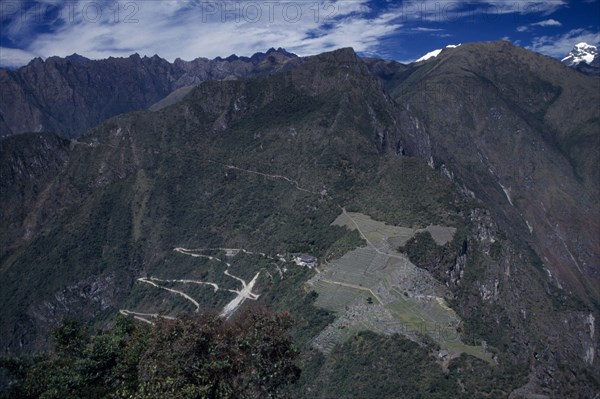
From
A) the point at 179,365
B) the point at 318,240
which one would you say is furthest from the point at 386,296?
the point at 179,365

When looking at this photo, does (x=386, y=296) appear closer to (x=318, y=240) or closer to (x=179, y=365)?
(x=318, y=240)

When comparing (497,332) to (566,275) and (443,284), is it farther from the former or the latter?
(566,275)

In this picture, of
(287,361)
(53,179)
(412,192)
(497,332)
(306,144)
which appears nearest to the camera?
(287,361)

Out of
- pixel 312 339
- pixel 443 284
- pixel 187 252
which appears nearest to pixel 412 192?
pixel 443 284

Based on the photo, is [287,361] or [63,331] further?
[63,331]

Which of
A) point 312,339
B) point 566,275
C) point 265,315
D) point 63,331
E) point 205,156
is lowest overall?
point 566,275

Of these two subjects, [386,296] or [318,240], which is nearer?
[386,296]
